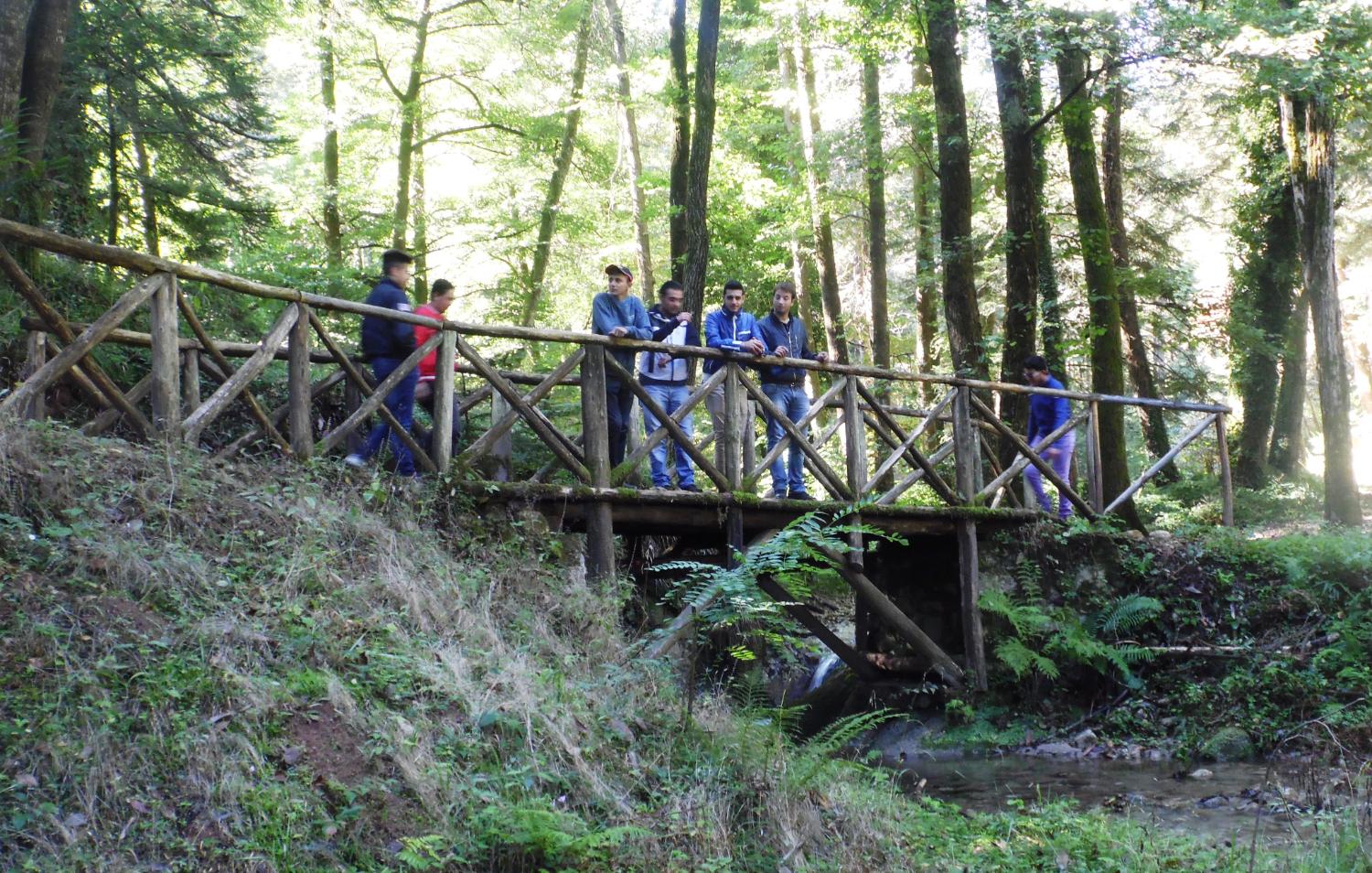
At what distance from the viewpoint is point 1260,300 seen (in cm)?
1870

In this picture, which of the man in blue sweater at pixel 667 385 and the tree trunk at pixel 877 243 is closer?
the man in blue sweater at pixel 667 385

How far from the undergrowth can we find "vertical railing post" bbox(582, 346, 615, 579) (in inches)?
38.8

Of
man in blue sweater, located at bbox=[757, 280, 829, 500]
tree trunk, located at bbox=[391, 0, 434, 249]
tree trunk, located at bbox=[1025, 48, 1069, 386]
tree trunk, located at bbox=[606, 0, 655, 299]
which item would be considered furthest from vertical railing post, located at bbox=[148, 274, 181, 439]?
tree trunk, located at bbox=[606, 0, 655, 299]

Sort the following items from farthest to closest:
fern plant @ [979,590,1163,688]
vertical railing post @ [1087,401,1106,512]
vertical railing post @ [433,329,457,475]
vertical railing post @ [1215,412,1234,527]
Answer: vertical railing post @ [1215,412,1234,527]
vertical railing post @ [1087,401,1106,512]
fern plant @ [979,590,1163,688]
vertical railing post @ [433,329,457,475]

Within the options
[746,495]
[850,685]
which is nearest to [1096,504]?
[850,685]

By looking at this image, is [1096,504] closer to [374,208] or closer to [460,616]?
[460,616]

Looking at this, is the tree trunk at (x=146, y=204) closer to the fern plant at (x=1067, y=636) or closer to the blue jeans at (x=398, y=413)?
the blue jeans at (x=398, y=413)

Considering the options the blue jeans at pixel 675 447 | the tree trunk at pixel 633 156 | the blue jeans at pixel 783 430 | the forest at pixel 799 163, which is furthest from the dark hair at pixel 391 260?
the tree trunk at pixel 633 156

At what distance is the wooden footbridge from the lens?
636 centimetres

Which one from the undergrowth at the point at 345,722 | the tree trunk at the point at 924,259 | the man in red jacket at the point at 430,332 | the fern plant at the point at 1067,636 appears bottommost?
the fern plant at the point at 1067,636

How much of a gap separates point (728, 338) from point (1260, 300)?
1312cm

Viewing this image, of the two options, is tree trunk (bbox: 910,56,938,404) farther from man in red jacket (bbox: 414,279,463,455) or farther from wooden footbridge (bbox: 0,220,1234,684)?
man in red jacket (bbox: 414,279,463,455)

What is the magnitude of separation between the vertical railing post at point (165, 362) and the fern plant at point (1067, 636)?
24.1ft

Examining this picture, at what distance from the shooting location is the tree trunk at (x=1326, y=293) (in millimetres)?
14609
